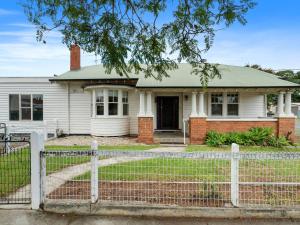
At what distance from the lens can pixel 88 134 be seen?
16484 millimetres

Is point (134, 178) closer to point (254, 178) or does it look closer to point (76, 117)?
point (254, 178)

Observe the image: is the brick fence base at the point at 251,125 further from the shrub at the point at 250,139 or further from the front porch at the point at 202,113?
the shrub at the point at 250,139

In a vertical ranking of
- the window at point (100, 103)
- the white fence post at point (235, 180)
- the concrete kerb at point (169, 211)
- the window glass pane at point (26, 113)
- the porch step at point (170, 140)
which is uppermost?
the window at point (100, 103)

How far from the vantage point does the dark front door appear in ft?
55.6

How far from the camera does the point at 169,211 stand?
438 cm

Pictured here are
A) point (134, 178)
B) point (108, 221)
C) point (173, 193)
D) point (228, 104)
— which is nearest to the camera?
point (108, 221)

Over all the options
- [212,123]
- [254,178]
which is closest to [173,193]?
[254,178]

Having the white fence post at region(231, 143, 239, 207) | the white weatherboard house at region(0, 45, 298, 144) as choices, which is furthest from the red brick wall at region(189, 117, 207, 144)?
the white fence post at region(231, 143, 239, 207)

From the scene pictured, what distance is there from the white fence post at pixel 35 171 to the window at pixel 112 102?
35.1ft

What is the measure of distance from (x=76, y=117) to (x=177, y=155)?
12.8 metres

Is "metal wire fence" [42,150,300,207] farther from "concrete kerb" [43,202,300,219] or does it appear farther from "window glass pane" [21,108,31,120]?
"window glass pane" [21,108,31,120]

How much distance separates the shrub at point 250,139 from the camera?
13.0 m

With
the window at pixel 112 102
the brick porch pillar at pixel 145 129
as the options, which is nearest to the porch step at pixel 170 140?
the brick porch pillar at pixel 145 129

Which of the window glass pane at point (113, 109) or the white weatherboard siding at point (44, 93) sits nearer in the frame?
the window glass pane at point (113, 109)
